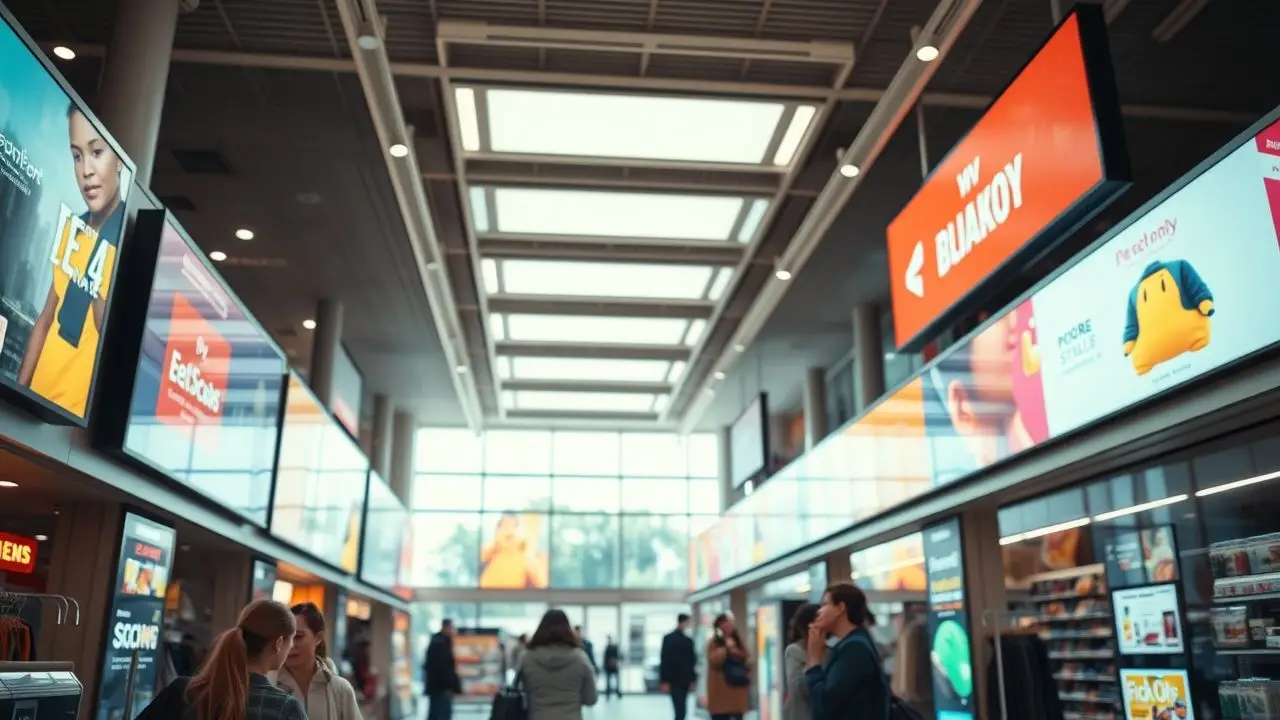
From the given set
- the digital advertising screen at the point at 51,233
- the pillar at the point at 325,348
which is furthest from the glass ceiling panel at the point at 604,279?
the digital advertising screen at the point at 51,233

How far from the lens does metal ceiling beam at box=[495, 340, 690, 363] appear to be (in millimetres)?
15359

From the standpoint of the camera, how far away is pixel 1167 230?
465 centimetres

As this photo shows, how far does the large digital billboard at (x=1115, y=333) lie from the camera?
412cm

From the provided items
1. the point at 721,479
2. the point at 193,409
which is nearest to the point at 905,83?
the point at 193,409

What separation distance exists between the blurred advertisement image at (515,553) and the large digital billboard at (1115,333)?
13698 mm

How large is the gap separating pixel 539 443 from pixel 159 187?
13908 mm

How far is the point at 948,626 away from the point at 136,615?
19.4 ft

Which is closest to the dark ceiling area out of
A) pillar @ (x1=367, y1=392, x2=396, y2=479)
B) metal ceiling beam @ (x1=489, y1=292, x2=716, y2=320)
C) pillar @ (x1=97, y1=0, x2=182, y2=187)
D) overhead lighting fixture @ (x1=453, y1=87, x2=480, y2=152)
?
overhead lighting fixture @ (x1=453, y1=87, x2=480, y2=152)

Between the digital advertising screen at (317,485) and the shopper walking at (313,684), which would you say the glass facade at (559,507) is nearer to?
the digital advertising screen at (317,485)

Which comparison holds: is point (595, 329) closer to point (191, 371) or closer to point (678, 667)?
point (678, 667)

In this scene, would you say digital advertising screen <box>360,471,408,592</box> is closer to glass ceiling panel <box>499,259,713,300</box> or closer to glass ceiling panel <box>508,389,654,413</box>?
glass ceiling panel <box>508,389,654,413</box>

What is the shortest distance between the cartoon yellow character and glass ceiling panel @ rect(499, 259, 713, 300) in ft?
23.3

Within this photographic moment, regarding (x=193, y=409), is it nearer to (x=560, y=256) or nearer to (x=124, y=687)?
(x=124, y=687)

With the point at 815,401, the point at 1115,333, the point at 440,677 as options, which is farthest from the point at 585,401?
the point at 1115,333
